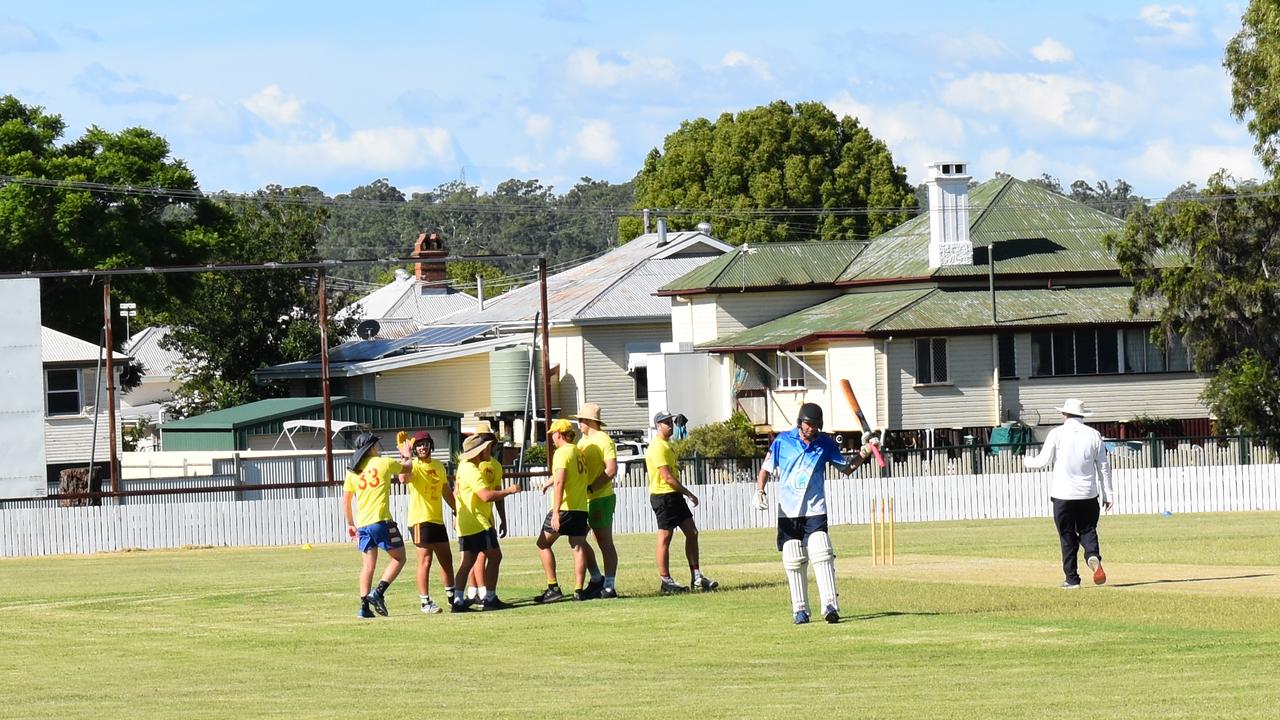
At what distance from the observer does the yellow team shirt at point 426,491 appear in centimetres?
1753

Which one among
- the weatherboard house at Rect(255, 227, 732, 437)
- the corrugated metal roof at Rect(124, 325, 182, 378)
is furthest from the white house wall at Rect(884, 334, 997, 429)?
the corrugated metal roof at Rect(124, 325, 182, 378)

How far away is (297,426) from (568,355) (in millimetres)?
11553


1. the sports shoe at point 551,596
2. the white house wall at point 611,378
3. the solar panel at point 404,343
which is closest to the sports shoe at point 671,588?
the sports shoe at point 551,596

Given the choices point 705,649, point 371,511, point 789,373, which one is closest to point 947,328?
point 789,373

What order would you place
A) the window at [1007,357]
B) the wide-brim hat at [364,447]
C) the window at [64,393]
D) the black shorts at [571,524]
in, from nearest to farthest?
the wide-brim hat at [364,447] → the black shorts at [571,524] → the window at [1007,357] → the window at [64,393]

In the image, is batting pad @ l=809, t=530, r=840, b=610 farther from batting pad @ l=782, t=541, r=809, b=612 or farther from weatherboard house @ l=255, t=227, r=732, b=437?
weatherboard house @ l=255, t=227, r=732, b=437

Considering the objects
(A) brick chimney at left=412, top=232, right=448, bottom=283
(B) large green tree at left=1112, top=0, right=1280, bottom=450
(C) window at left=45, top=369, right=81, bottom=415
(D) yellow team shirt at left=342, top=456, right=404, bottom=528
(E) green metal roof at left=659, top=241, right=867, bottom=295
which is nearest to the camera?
(D) yellow team shirt at left=342, top=456, right=404, bottom=528

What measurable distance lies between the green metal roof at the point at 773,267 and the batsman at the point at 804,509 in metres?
41.5

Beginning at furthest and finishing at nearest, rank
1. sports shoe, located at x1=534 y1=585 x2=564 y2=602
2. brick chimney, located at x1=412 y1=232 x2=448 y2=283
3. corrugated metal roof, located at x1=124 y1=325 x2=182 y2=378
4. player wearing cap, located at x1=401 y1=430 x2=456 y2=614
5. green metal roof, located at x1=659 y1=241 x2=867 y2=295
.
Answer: corrugated metal roof, located at x1=124 y1=325 x2=182 y2=378 < brick chimney, located at x1=412 y1=232 x2=448 y2=283 < green metal roof, located at x1=659 y1=241 x2=867 y2=295 < sports shoe, located at x1=534 y1=585 x2=564 y2=602 < player wearing cap, located at x1=401 y1=430 x2=456 y2=614

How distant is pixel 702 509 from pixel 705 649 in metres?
24.0

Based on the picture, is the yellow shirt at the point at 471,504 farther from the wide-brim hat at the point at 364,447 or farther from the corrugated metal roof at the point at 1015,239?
the corrugated metal roof at the point at 1015,239

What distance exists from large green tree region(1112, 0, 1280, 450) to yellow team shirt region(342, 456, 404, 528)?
31.4 m

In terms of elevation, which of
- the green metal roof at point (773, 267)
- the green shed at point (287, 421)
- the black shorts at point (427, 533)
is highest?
the green metal roof at point (773, 267)

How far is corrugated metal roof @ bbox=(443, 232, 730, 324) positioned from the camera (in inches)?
2530
